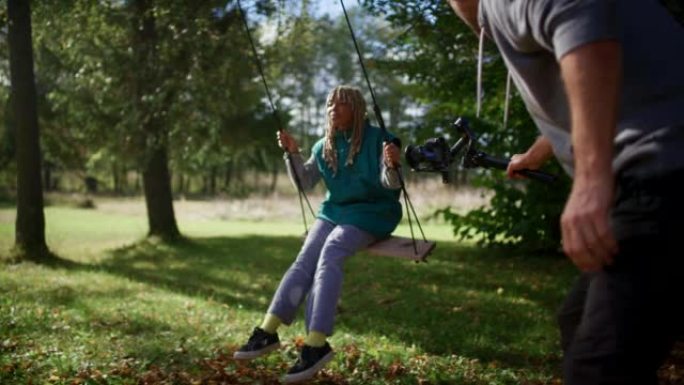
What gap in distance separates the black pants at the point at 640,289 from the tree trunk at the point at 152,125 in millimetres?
12572

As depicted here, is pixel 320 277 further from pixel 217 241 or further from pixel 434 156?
pixel 217 241

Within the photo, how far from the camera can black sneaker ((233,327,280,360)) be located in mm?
3983

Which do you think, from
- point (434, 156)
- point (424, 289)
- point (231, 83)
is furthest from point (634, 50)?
point (231, 83)

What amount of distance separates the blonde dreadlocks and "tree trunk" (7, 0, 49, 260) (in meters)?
8.52

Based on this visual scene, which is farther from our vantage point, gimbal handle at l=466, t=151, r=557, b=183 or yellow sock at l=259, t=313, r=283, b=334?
yellow sock at l=259, t=313, r=283, b=334

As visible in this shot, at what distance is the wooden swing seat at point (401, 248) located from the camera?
4.30m

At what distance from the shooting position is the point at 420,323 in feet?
22.4

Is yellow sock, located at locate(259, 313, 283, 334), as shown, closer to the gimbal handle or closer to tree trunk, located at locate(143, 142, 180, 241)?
the gimbal handle

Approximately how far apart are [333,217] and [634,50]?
2966mm

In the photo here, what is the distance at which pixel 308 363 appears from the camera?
3.86 m

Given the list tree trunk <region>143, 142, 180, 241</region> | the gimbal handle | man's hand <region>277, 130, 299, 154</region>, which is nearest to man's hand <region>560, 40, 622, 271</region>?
the gimbal handle

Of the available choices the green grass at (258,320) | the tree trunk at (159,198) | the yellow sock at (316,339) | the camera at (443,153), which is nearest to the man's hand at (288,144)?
the camera at (443,153)

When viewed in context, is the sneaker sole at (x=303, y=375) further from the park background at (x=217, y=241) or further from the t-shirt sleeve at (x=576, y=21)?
the t-shirt sleeve at (x=576, y=21)

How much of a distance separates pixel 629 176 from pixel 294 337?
14.6 ft
